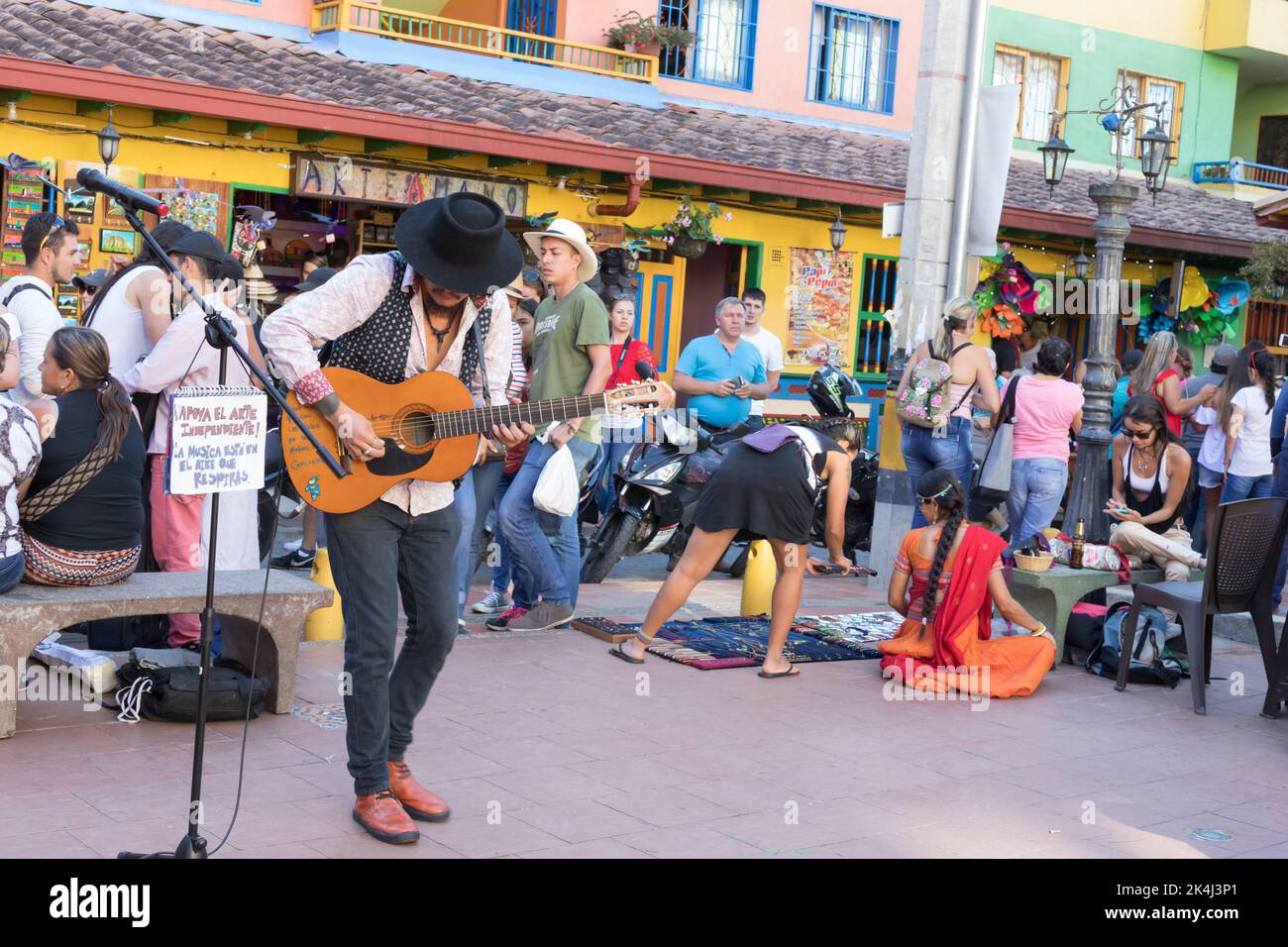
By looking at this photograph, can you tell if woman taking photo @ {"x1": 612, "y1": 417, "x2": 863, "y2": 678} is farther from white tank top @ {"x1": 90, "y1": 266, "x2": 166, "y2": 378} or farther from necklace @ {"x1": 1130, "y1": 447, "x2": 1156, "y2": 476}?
white tank top @ {"x1": 90, "y1": 266, "x2": 166, "y2": 378}

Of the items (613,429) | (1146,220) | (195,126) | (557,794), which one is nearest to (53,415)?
(557,794)

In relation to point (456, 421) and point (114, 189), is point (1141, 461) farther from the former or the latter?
point (114, 189)

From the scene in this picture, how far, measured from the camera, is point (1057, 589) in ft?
26.9

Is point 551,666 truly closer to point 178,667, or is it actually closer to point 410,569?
point 178,667

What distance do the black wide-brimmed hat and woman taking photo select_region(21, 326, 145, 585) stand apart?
1.74m

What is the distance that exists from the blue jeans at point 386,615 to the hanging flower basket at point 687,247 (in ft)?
37.3

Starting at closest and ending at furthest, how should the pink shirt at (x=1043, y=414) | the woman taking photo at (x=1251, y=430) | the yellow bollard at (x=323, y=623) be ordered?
the yellow bollard at (x=323, y=623) < the pink shirt at (x=1043, y=414) < the woman taking photo at (x=1251, y=430)

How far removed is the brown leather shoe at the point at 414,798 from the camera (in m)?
5.08

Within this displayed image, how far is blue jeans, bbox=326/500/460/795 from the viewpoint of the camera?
489cm

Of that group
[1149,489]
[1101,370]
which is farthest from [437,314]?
[1101,370]

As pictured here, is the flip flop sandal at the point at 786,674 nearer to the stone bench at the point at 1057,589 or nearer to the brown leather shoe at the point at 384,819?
the stone bench at the point at 1057,589

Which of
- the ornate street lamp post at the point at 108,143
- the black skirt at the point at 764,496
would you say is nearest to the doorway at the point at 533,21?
the ornate street lamp post at the point at 108,143

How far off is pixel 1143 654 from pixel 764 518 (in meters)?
2.34

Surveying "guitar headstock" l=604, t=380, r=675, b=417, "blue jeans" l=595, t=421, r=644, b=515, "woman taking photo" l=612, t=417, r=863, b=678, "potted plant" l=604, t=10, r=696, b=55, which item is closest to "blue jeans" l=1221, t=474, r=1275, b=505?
"blue jeans" l=595, t=421, r=644, b=515
